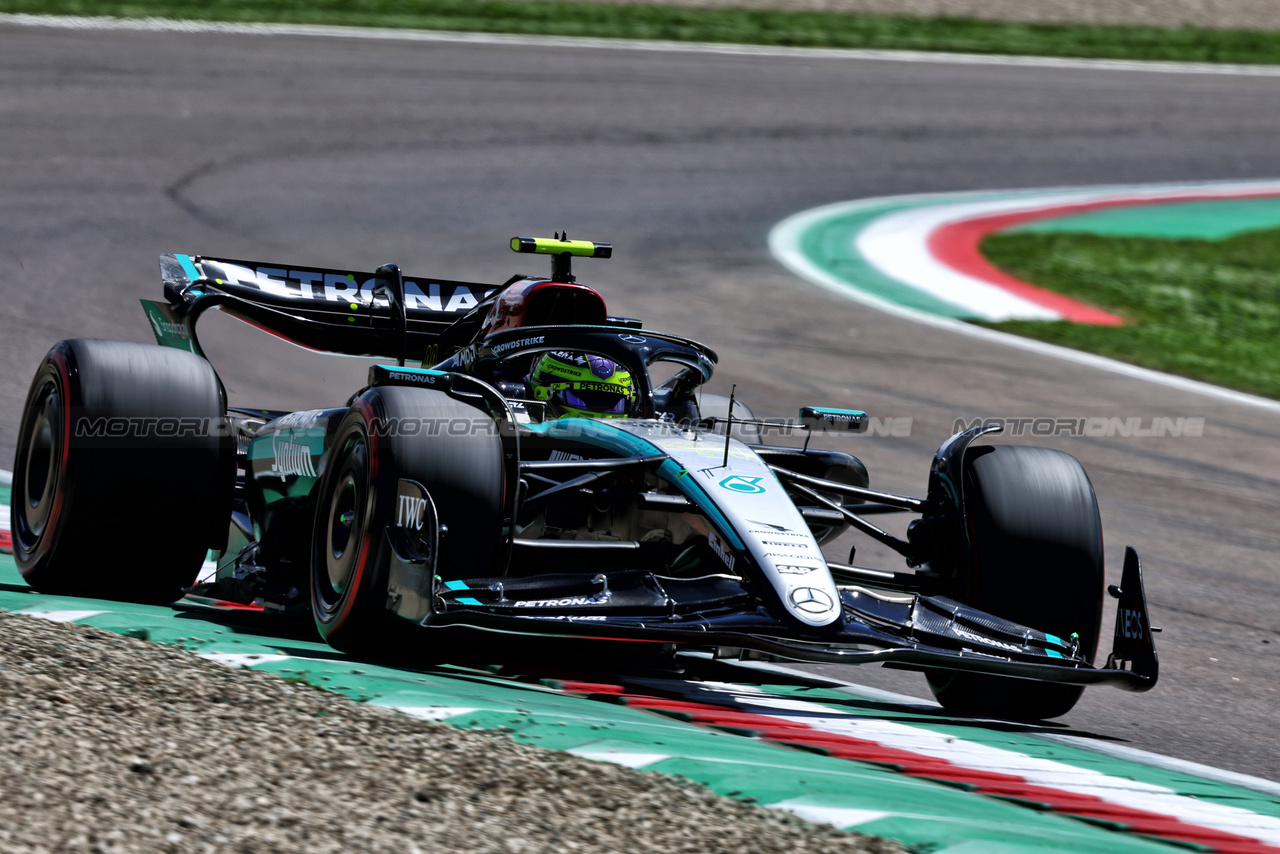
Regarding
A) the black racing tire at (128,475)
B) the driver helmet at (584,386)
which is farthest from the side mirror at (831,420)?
the black racing tire at (128,475)

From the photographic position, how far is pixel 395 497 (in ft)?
16.7

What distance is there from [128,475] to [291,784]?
2766 mm

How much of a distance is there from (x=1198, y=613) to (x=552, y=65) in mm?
15257

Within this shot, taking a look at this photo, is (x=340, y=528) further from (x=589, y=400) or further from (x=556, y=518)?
(x=589, y=400)

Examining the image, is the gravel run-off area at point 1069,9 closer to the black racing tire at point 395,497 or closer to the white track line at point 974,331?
the white track line at point 974,331

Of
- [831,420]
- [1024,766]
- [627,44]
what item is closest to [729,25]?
[627,44]

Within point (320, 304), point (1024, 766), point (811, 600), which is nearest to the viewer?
point (1024, 766)

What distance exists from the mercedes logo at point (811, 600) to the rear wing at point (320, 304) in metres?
3.08

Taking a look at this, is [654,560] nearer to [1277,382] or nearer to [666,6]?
[1277,382]

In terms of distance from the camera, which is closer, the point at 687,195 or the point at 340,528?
the point at 340,528

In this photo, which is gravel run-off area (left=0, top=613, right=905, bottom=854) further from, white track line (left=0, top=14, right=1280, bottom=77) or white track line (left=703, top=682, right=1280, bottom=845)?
white track line (left=0, top=14, right=1280, bottom=77)

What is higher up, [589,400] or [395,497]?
[589,400]

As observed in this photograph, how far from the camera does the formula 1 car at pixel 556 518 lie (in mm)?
5070

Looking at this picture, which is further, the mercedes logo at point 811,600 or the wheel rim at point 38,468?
the wheel rim at point 38,468
